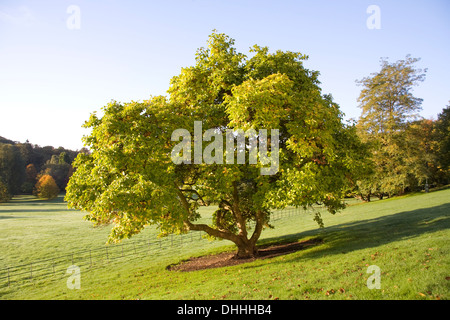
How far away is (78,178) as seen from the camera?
1525cm

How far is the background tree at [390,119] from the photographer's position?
4591 centimetres

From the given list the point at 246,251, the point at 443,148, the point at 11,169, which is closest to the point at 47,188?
the point at 11,169

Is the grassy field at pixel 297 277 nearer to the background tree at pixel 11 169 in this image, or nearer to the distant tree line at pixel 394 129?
the distant tree line at pixel 394 129

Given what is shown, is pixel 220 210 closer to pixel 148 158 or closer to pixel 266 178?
pixel 266 178

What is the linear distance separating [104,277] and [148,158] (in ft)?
38.5

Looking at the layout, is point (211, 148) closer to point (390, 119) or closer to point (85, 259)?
point (85, 259)

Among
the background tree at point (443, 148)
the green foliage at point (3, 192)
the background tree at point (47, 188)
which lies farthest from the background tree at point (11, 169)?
the background tree at point (443, 148)

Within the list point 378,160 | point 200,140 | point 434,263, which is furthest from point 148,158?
point 378,160

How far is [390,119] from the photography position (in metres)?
46.5

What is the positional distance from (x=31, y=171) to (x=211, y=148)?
131 m

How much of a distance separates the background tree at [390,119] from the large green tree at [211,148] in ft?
109

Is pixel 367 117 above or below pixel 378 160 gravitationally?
above
